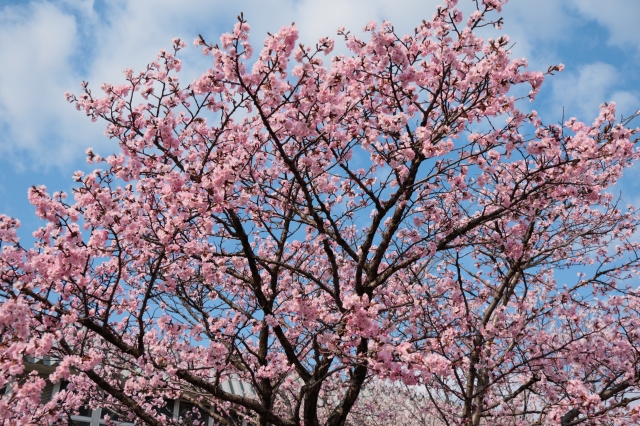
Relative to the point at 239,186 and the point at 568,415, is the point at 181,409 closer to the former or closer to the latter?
the point at 239,186

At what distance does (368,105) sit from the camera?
24.0 ft

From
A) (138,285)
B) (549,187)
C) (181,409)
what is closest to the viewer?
(549,187)

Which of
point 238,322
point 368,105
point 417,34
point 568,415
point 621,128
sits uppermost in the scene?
point 417,34

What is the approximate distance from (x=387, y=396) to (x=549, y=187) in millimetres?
10876

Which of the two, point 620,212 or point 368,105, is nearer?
point 368,105

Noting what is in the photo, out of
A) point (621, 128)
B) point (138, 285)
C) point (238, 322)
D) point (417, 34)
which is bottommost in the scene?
point (238, 322)

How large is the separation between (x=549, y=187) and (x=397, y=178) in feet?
6.59

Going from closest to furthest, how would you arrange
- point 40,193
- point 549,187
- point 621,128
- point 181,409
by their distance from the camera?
point 40,193 → point 621,128 → point 549,187 → point 181,409

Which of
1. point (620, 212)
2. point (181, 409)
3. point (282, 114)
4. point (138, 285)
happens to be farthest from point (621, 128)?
point (181, 409)

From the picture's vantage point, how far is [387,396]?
1550cm

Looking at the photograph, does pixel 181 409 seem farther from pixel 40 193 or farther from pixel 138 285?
pixel 40 193

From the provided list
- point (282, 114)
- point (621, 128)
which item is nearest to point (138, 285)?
point (282, 114)

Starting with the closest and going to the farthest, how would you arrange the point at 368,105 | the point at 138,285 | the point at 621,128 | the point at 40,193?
the point at 40,193 < the point at 621,128 < the point at 368,105 < the point at 138,285

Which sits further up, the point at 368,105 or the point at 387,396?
the point at 368,105
